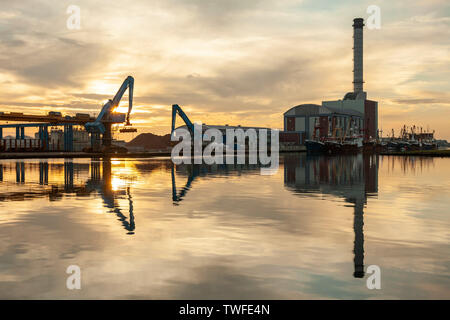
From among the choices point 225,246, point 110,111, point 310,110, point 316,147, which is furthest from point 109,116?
point 225,246

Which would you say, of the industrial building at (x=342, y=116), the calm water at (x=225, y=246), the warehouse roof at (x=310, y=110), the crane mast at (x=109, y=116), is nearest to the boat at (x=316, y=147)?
the industrial building at (x=342, y=116)

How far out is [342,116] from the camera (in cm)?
13462

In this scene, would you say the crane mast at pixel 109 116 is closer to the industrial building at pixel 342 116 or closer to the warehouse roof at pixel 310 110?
the industrial building at pixel 342 116

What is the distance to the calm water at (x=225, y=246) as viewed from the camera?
773 centimetres

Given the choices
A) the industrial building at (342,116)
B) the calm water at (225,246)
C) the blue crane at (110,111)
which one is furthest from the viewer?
the industrial building at (342,116)

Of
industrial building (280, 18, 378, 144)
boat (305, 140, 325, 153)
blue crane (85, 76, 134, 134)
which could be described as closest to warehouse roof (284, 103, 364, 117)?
industrial building (280, 18, 378, 144)

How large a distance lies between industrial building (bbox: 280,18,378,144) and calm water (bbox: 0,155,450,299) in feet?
340

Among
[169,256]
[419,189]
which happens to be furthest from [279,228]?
[419,189]

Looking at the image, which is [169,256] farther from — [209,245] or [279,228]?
[279,228]

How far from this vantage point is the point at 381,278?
8.28 meters

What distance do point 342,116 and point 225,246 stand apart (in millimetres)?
130419

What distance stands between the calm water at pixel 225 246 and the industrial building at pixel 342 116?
103522 mm

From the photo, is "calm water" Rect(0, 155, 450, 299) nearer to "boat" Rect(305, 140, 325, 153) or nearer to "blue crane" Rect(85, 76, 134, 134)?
"blue crane" Rect(85, 76, 134, 134)

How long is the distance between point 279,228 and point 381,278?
5.20 meters
